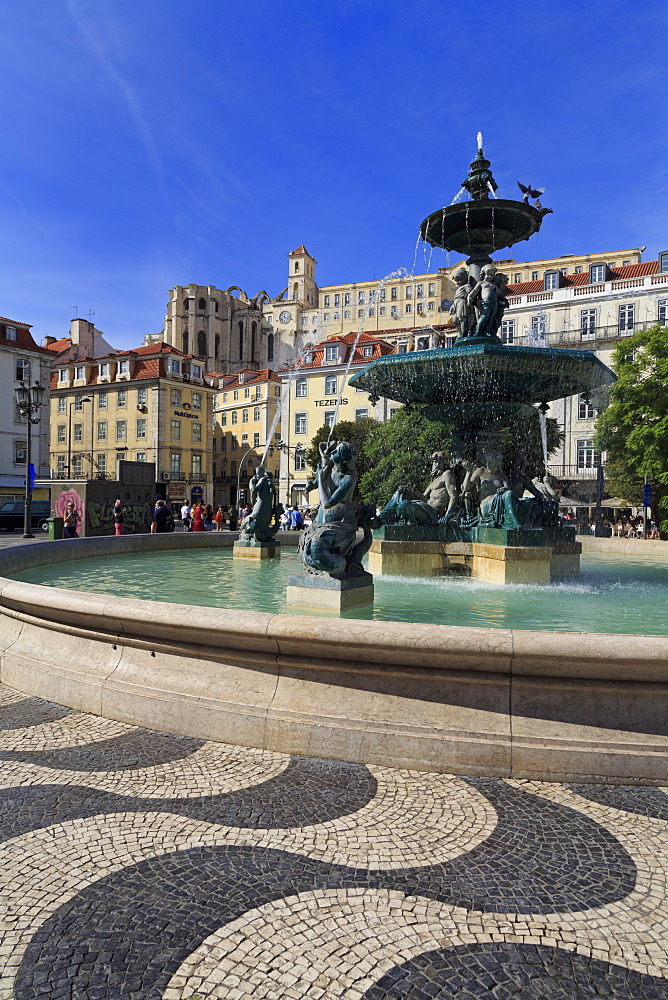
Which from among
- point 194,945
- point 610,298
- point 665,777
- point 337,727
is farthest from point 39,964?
point 610,298

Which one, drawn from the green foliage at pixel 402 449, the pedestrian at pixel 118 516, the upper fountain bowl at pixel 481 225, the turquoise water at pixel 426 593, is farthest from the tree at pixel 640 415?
the pedestrian at pixel 118 516

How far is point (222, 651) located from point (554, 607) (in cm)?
447

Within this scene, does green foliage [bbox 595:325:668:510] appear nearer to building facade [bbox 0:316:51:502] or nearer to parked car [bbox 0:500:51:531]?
parked car [bbox 0:500:51:531]

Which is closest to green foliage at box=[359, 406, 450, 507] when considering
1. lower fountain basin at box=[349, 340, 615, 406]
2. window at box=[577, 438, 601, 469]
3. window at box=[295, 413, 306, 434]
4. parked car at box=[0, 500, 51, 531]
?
window at box=[577, 438, 601, 469]

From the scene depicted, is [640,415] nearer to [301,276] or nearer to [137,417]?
[137,417]

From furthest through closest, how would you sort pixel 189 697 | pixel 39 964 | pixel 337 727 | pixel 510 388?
pixel 510 388, pixel 189 697, pixel 337 727, pixel 39 964

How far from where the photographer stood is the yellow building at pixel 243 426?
2672 inches

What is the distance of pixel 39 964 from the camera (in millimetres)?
2115

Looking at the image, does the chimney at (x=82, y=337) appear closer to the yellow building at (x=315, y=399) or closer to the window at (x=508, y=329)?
the yellow building at (x=315, y=399)

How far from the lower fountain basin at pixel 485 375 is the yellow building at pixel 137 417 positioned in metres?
50.3

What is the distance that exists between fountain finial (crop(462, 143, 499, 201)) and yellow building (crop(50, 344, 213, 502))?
50193mm

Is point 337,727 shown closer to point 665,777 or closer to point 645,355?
point 665,777

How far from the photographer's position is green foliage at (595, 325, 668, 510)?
24.8 meters

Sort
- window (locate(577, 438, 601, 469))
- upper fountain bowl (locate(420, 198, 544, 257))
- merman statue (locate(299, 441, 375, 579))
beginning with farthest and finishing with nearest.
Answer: window (locate(577, 438, 601, 469))
upper fountain bowl (locate(420, 198, 544, 257))
merman statue (locate(299, 441, 375, 579))
